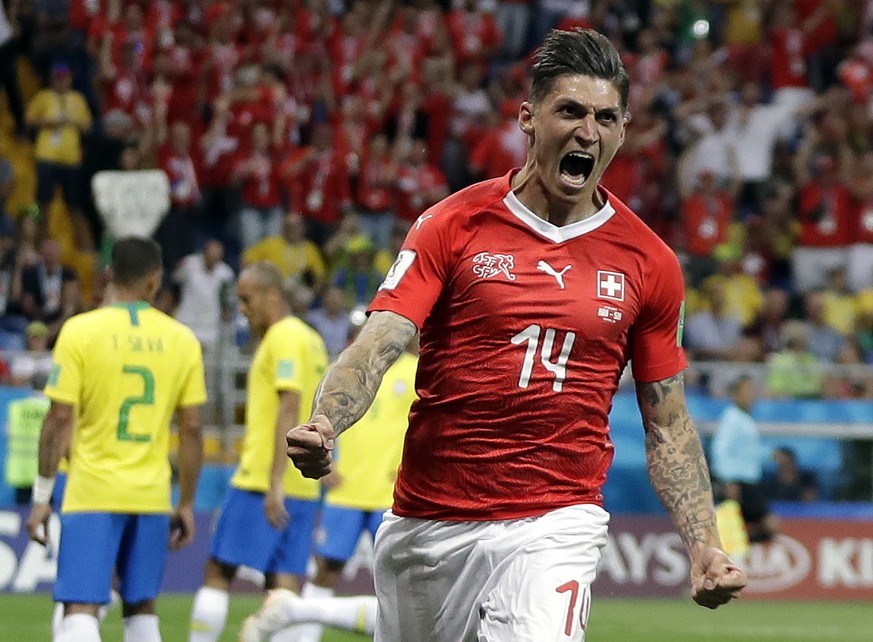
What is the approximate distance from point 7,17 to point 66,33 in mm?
798

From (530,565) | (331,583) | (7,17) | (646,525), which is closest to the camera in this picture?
(530,565)

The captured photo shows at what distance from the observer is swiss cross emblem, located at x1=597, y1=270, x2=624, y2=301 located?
16.0ft

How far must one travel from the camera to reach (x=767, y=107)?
68.7 feet

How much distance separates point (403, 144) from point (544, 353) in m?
14.5

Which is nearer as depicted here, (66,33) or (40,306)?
(40,306)

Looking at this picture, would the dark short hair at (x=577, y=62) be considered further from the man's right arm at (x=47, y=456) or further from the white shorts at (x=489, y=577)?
the man's right arm at (x=47, y=456)

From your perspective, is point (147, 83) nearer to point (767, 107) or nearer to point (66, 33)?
point (66, 33)

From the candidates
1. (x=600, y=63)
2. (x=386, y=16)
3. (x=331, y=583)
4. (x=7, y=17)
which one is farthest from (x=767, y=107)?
(x=600, y=63)

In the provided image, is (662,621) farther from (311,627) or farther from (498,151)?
(498,151)

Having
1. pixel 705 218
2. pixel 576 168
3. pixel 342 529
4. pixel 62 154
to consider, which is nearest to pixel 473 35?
pixel 705 218

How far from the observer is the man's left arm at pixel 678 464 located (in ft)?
16.3

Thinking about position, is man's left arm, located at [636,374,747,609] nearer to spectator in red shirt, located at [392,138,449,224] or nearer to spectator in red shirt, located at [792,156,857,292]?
spectator in red shirt, located at [392,138,449,224]

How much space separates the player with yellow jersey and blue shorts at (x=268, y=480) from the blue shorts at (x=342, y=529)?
0.74 m

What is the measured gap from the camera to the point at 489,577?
16.0 ft
